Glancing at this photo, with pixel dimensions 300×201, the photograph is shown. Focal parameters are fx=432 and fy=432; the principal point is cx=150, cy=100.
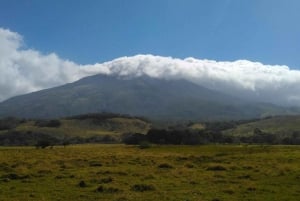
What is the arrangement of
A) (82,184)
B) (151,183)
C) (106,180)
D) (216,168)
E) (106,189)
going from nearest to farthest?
(106,189) → (82,184) → (151,183) → (106,180) → (216,168)

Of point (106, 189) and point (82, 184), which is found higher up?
point (82, 184)

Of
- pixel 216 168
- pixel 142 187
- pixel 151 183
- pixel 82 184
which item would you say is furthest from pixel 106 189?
pixel 216 168

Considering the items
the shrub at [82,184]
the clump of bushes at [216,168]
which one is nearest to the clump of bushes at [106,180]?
the shrub at [82,184]

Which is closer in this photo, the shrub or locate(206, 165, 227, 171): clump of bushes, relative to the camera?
the shrub

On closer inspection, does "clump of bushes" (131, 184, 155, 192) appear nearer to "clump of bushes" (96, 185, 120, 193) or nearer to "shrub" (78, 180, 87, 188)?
"clump of bushes" (96, 185, 120, 193)

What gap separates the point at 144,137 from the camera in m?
147

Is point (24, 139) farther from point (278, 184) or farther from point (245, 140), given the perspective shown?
point (278, 184)

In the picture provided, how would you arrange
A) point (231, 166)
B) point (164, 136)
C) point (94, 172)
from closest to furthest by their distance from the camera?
point (94, 172)
point (231, 166)
point (164, 136)

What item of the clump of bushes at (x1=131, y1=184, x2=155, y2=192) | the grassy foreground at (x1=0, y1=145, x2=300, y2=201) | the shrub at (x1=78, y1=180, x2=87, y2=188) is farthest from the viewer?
the shrub at (x1=78, y1=180, x2=87, y2=188)

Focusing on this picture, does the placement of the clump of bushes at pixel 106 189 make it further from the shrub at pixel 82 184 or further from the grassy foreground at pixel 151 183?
the shrub at pixel 82 184

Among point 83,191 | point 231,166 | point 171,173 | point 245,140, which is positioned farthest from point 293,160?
point 245,140

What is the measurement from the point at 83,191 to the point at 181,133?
118 m

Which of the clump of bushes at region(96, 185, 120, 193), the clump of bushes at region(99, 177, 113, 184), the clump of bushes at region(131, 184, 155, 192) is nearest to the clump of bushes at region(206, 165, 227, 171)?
the clump of bushes at region(99, 177, 113, 184)

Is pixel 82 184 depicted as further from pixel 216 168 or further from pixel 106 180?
pixel 216 168
